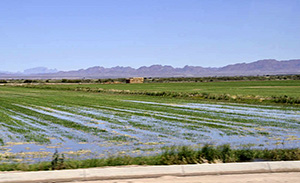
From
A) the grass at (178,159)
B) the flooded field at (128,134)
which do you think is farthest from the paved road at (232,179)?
the flooded field at (128,134)

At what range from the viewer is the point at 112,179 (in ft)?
28.4

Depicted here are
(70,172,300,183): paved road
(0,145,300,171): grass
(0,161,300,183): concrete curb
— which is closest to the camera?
(70,172,300,183): paved road

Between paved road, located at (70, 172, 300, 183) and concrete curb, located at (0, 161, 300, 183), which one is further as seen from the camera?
concrete curb, located at (0, 161, 300, 183)

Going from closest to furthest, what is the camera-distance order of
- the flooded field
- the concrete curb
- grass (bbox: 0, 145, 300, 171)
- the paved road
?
the paved road
the concrete curb
grass (bbox: 0, 145, 300, 171)
the flooded field

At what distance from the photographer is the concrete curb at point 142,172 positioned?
28.2 feet

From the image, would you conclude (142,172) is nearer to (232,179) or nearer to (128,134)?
(232,179)

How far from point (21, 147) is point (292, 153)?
899cm

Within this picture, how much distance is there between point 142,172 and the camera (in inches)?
354

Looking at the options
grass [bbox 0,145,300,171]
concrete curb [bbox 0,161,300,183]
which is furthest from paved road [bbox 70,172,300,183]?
grass [bbox 0,145,300,171]

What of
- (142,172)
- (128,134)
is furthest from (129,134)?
(142,172)

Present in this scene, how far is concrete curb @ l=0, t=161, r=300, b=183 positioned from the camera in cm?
861

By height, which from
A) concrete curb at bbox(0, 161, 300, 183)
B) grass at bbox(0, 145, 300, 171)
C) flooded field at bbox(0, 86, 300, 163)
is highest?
concrete curb at bbox(0, 161, 300, 183)

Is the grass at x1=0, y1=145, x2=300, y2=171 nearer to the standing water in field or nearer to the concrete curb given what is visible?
the concrete curb

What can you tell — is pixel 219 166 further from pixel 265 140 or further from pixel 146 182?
pixel 265 140
